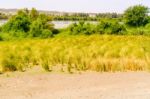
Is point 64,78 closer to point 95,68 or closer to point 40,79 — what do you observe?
point 40,79

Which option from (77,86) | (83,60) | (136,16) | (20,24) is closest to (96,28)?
(20,24)

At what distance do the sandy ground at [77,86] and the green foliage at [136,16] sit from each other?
47818 millimetres

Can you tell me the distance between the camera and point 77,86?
35.6ft

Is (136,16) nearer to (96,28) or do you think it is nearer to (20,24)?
(96,28)

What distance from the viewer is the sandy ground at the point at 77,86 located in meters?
9.68

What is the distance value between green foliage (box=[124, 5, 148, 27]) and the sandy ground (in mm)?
47818

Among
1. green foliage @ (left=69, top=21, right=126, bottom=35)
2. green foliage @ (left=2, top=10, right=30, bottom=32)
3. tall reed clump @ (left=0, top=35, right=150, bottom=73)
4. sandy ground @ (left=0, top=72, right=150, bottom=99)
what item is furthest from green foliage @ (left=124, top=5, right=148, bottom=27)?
sandy ground @ (left=0, top=72, right=150, bottom=99)

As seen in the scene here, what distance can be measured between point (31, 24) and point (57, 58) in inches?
929

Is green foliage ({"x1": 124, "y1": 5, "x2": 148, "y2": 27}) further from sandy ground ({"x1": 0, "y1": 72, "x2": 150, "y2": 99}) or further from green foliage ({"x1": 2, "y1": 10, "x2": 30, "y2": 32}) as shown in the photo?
sandy ground ({"x1": 0, "y1": 72, "x2": 150, "y2": 99})

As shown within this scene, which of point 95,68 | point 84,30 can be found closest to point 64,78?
point 95,68

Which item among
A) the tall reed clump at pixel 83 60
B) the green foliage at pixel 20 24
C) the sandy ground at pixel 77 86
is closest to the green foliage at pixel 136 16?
the green foliage at pixel 20 24

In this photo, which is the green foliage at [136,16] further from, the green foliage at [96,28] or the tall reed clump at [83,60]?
the tall reed clump at [83,60]

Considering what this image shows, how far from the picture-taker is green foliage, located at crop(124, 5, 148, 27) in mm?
60156

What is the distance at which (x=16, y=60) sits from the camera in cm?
1502
